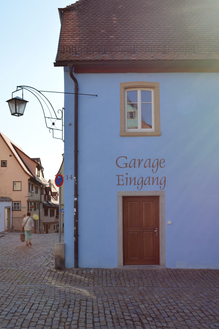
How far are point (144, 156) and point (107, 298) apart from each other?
14.8ft

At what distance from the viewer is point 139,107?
33.4ft

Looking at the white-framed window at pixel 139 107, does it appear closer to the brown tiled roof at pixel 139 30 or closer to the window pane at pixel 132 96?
the window pane at pixel 132 96

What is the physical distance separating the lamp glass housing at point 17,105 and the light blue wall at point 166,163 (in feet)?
4.35

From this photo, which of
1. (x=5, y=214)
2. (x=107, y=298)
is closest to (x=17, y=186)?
(x=5, y=214)

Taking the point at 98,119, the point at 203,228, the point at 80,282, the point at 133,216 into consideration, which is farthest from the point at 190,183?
the point at 80,282

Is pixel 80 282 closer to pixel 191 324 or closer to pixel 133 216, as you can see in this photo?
pixel 133 216

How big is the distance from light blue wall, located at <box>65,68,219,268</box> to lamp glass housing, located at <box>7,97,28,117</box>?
133cm

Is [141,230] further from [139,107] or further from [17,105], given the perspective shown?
[17,105]

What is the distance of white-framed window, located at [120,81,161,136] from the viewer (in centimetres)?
1013

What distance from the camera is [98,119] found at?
10164 millimetres

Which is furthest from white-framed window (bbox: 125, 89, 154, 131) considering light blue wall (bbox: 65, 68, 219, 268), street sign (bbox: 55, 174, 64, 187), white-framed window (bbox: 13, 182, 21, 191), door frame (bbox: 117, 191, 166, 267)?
white-framed window (bbox: 13, 182, 21, 191)

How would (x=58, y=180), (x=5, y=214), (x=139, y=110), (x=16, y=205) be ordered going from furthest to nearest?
(x=16, y=205)
(x=5, y=214)
(x=58, y=180)
(x=139, y=110)

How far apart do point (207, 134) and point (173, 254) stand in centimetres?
383

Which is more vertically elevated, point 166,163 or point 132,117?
point 132,117
